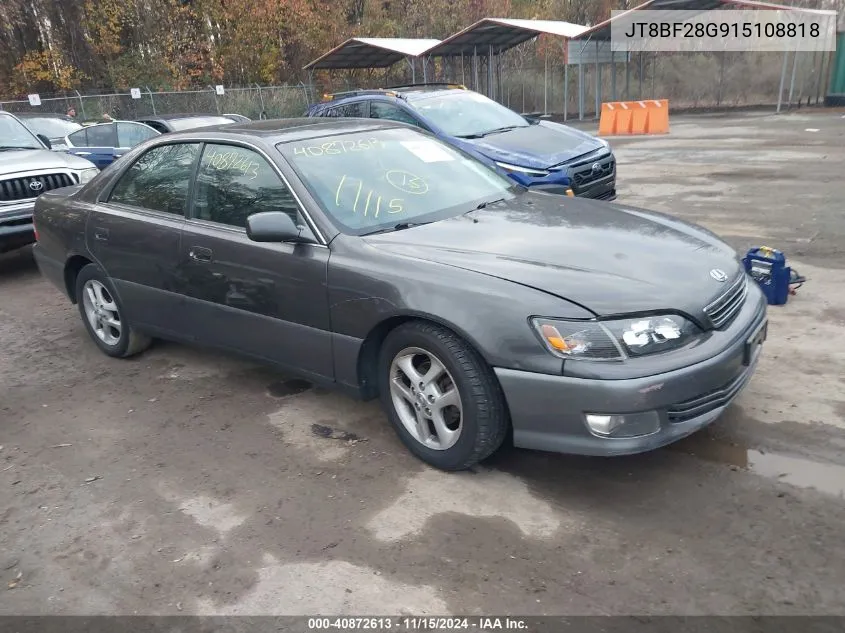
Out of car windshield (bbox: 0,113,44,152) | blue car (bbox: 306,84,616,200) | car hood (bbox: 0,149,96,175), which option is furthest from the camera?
car windshield (bbox: 0,113,44,152)

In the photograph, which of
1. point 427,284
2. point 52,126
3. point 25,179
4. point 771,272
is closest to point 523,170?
point 771,272

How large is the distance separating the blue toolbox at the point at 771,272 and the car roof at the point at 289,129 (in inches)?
107

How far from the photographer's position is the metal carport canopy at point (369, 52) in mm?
22922

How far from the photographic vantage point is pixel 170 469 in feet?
12.1

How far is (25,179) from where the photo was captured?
7.45 metres

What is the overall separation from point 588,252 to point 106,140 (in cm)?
1054

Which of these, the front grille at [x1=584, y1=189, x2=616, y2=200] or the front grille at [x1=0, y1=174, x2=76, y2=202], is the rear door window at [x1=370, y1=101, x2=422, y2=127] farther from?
the front grille at [x1=0, y1=174, x2=76, y2=202]

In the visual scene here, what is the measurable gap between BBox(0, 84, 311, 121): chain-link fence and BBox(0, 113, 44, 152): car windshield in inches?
614

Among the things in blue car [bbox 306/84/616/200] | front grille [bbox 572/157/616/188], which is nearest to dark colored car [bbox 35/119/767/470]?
blue car [bbox 306/84/616/200]

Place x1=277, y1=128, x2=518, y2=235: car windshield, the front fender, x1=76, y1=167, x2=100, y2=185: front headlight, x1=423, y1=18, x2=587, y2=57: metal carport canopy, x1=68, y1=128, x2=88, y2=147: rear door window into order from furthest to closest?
x1=423, y1=18, x2=587, y2=57: metal carport canopy → x1=68, y1=128, x2=88, y2=147: rear door window → x1=76, y1=167, x2=100, y2=185: front headlight → x1=277, y1=128, x2=518, y2=235: car windshield → the front fender

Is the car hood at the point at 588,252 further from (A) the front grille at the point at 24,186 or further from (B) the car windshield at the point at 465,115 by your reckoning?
(A) the front grille at the point at 24,186

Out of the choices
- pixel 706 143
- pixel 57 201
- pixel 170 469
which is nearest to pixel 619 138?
pixel 706 143

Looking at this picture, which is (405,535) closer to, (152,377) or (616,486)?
(616,486)

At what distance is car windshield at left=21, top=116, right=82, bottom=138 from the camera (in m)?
13.2
